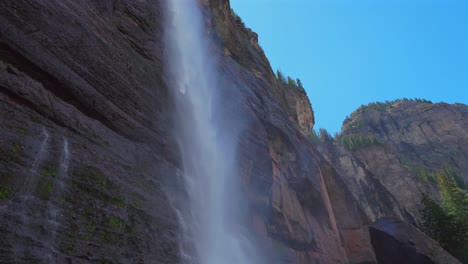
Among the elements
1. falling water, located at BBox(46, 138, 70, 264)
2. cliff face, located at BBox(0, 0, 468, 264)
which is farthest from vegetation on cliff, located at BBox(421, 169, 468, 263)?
falling water, located at BBox(46, 138, 70, 264)

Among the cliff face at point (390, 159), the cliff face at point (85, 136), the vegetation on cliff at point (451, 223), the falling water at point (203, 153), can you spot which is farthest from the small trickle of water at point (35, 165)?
the vegetation on cliff at point (451, 223)

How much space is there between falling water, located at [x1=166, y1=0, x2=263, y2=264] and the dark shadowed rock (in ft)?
58.7

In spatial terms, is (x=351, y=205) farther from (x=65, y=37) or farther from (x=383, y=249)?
(x=65, y=37)

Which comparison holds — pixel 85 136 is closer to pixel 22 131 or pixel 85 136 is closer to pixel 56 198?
pixel 22 131

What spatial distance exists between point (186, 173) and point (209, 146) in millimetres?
5089

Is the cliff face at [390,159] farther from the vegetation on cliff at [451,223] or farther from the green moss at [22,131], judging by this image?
the green moss at [22,131]

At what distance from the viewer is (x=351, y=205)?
113 feet

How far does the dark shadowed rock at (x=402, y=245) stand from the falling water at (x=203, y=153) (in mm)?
17901

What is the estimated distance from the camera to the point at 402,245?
31188 millimetres

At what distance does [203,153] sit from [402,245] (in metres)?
20.8

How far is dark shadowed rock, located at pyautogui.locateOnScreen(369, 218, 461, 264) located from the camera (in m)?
30.0

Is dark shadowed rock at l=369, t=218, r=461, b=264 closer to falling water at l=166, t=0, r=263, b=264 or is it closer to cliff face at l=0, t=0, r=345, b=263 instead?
falling water at l=166, t=0, r=263, b=264

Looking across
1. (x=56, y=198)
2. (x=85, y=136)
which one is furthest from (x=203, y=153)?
(x=56, y=198)

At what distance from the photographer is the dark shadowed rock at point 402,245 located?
30047 millimetres
